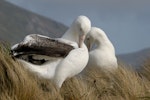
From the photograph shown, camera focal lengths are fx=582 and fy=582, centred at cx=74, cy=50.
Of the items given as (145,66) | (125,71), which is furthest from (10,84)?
(145,66)

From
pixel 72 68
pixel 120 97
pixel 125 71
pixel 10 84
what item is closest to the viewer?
pixel 10 84

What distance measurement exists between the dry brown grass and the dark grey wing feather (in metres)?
0.15

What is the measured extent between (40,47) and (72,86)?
1.73 feet

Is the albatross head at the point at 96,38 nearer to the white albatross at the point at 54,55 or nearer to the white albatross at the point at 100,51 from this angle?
the white albatross at the point at 100,51

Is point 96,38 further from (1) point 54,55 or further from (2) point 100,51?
(1) point 54,55

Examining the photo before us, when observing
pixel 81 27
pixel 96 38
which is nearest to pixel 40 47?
pixel 81 27

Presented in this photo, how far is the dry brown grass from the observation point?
5.33 metres

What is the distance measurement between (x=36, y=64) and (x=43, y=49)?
249 mm

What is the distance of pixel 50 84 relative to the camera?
602 cm

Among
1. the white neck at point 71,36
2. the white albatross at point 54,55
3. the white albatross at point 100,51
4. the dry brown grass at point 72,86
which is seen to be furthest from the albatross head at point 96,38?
the white albatross at point 54,55

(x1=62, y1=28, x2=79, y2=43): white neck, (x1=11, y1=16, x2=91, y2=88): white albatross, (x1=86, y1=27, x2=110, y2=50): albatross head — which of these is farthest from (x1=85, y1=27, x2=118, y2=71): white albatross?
(x1=11, y1=16, x2=91, y2=88): white albatross

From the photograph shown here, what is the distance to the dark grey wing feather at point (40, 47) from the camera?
5.93 m

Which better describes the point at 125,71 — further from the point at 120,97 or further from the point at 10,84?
the point at 10,84

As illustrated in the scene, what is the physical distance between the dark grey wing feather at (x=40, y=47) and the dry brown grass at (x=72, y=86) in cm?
15
